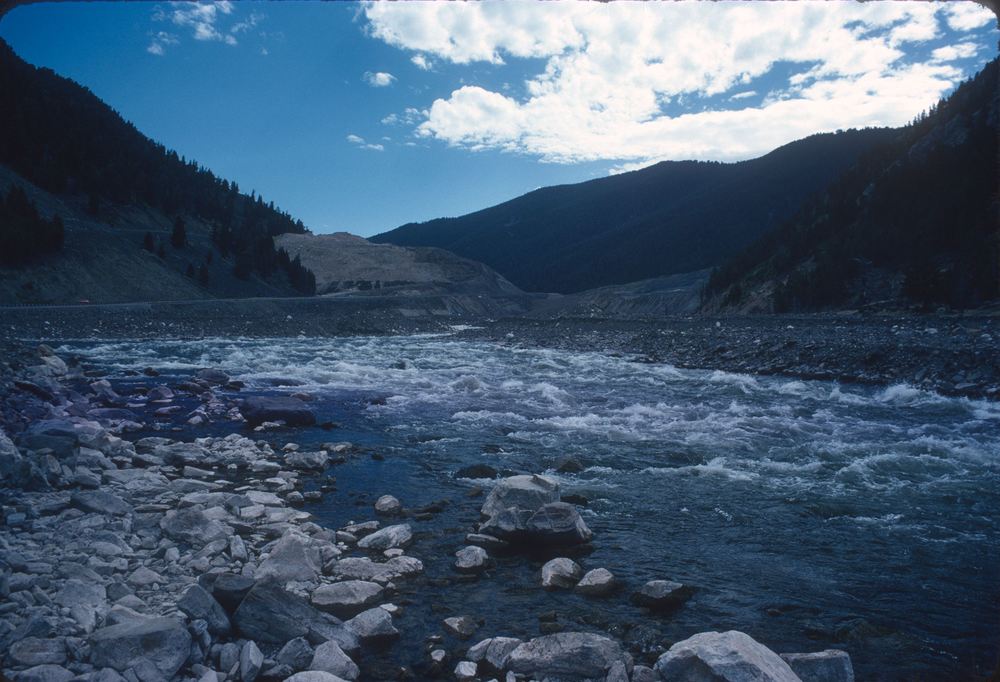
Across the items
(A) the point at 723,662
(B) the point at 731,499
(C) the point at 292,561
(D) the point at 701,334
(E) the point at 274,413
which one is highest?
(D) the point at 701,334

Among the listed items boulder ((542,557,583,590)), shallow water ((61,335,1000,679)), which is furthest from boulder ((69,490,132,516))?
boulder ((542,557,583,590))

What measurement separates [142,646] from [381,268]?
85.3 meters

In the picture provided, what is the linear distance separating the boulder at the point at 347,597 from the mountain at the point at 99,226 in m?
37.9

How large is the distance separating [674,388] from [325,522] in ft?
37.0

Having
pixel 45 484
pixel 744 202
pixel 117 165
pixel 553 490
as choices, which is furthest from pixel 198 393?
pixel 744 202

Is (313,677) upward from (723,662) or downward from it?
downward

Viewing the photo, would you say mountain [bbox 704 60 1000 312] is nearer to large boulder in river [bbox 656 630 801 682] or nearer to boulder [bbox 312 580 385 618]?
large boulder in river [bbox 656 630 801 682]

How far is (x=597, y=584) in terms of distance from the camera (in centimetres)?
489

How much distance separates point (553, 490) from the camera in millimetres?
6203

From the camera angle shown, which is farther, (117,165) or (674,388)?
(117,165)

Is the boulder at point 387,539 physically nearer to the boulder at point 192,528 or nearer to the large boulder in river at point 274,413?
the boulder at point 192,528

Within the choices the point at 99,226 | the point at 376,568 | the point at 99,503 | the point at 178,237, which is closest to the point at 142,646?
the point at 376,568

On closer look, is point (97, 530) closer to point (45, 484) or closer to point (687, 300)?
point (45, 484)

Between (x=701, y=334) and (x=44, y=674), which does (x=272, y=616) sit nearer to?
(x=44, y=674)
